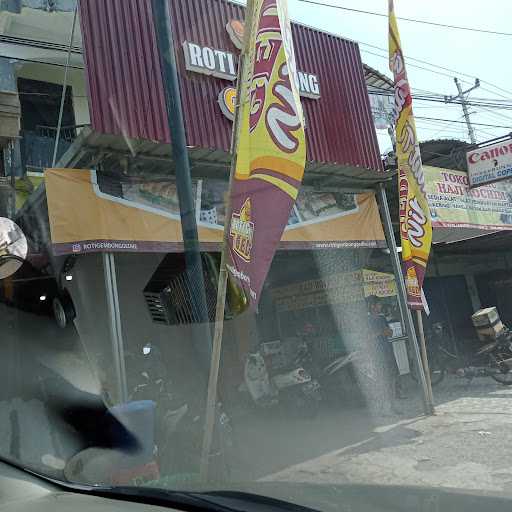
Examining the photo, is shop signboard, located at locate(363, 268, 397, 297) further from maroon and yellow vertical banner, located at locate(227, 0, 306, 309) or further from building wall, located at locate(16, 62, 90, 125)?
building wall, located at locate(16, 62, 90, 125)

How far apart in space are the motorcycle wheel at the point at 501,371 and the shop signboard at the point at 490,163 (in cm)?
375

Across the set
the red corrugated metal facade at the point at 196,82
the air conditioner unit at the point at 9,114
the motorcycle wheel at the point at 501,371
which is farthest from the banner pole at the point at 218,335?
→ the motorcycle wheel at the point at 501,371

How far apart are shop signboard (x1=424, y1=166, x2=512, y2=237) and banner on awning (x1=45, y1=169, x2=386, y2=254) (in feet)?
12.3

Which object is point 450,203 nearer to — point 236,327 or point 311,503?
point 236,327

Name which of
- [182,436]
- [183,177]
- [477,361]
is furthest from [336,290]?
[183,177]

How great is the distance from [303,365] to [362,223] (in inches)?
99.1

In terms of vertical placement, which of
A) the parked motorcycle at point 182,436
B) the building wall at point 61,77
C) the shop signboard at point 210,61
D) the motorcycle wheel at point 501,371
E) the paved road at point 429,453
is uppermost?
the building wall at point 61,77

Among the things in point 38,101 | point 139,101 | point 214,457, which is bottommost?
point 214,457

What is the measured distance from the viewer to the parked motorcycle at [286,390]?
8.05 meters

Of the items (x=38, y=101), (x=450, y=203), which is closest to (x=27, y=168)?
(x=38, y=101)

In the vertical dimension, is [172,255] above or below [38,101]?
below

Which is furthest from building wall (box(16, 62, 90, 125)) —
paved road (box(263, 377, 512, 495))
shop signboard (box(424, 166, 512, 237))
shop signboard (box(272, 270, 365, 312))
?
paved road (box(263, 377, 512, 495))

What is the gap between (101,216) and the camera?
562 centimetres

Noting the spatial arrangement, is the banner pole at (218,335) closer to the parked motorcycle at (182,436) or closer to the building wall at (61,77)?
the parked motorcycle at (182,436)
